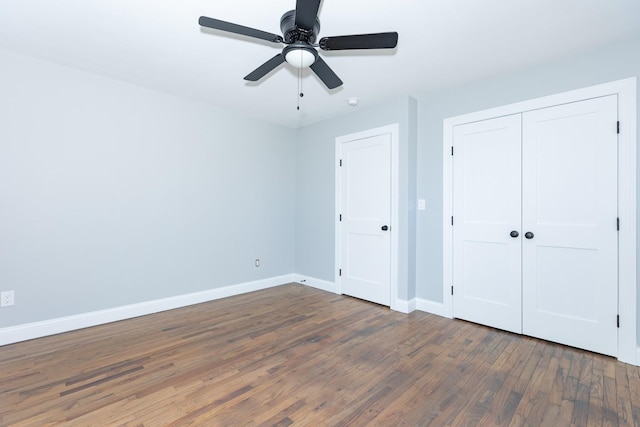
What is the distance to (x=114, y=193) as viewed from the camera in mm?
3172

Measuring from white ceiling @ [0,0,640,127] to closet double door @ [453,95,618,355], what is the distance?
61cm

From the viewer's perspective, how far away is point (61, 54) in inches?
104

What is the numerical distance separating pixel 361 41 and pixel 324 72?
446 mm

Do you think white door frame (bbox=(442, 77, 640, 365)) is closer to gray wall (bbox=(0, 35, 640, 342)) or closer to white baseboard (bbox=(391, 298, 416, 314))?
gray wall (bbox=(0, 35, 640, 342))

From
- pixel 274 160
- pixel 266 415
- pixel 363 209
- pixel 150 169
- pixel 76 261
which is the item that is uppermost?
pixel 274 160

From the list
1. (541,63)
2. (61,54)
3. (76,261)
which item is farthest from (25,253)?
(541,63)

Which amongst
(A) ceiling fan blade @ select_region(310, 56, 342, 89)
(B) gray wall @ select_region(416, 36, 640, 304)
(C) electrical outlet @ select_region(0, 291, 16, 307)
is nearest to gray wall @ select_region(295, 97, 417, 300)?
(B) gray wall @ select_region(416, 36, 640, 304)

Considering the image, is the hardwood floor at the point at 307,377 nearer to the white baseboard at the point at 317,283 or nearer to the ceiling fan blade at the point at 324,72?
the white baseboard at the point at 317,283

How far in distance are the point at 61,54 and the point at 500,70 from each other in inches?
156

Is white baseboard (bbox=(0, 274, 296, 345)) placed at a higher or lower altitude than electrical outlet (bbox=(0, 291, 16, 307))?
lower

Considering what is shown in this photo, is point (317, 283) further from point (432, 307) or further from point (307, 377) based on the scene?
point (307, 377)

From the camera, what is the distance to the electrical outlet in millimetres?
2623

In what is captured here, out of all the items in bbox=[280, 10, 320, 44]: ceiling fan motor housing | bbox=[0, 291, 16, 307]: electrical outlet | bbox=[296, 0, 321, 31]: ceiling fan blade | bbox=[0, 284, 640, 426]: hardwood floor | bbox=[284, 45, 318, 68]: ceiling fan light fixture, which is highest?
bbox=[280, 10, 320, 44]: ceiling fan motor housing

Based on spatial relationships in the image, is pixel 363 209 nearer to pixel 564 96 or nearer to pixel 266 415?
pixel 564 96
